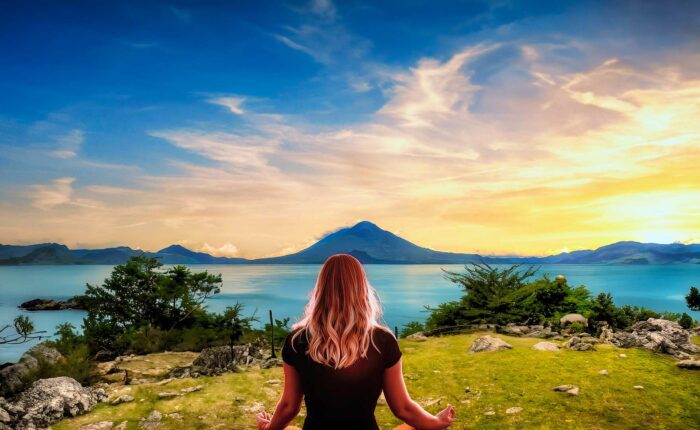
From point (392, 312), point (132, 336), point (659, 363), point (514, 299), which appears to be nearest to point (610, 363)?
point (659, 363)

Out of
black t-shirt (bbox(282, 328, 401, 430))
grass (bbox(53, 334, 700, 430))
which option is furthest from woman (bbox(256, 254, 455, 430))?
grass (bbox(53, 334, 700, 430))

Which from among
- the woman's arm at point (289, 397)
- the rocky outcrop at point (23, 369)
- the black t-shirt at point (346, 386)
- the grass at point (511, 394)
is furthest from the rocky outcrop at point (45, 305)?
the black t-shirt at point (346, 386)

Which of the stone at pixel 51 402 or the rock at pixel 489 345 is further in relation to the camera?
the rock at pixel 489 345

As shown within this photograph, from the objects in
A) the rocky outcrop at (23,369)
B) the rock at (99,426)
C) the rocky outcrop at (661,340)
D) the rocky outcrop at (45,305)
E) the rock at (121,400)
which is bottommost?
the rocky outcrop at (45,305)

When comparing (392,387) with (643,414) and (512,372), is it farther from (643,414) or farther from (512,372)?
(512,372)

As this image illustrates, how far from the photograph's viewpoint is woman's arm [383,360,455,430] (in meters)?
3.49

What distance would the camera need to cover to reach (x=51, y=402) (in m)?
6.88

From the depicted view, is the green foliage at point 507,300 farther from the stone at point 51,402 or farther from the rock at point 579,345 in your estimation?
the stone at point 51,402

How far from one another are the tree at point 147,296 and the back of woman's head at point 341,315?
664 inches

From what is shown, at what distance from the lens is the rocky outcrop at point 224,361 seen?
9.56 m

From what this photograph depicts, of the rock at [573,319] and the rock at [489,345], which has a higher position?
the rock at [573,319]

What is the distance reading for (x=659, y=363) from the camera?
768 cm

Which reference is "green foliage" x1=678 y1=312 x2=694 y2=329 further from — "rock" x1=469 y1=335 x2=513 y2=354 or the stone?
the stone

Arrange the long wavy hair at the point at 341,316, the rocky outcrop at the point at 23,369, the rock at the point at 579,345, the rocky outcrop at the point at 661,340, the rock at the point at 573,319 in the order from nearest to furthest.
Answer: the long wavy hair at the point at 341,316
the rocky outcrop at the point at 23,369
the rocky outcrop at the point at 661,340
the rock at the point at 579,345
the rock at the point at 573,319
